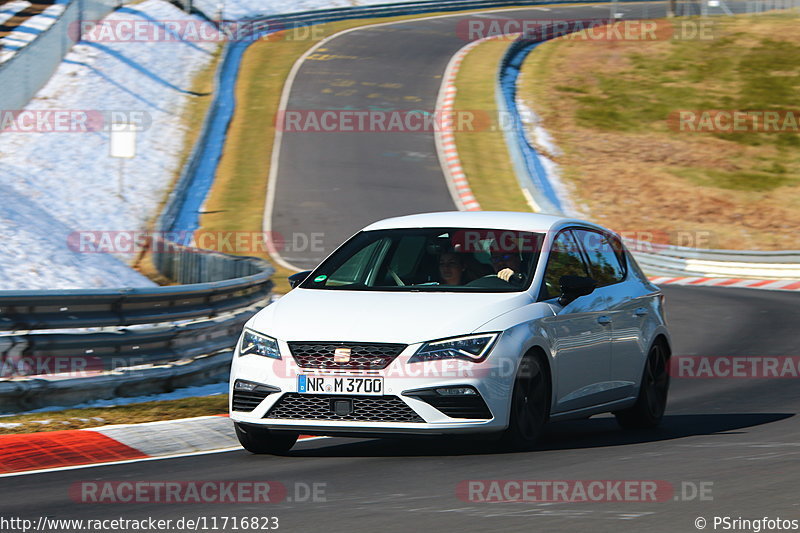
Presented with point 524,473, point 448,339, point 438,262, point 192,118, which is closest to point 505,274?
point 438,262

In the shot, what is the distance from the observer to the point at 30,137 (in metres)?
31.6

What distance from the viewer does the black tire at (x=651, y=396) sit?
9867 mm

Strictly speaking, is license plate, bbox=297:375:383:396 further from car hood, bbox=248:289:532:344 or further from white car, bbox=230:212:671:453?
car hood, bbox=248:289:532:344

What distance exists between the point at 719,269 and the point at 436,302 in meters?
19.6

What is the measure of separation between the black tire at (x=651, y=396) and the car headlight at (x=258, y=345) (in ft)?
10.1

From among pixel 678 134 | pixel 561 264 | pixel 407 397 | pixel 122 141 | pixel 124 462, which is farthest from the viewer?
pixel 678 134

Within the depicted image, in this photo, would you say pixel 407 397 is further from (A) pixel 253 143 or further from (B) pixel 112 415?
(A) pixel 253 143

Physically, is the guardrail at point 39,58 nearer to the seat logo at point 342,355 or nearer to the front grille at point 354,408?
the front grille at point 354,408

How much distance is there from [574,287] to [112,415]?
12.4 ft

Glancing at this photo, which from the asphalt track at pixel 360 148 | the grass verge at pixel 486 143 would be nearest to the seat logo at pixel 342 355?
the asphalt track at pixel 360 148

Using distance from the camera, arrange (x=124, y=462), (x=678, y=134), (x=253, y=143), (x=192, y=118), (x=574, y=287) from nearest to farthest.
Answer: (x=124, y=462) → (x=574, y=287) → (x=253, y=143) → (x=192, y=118) → (x=678, y=134)

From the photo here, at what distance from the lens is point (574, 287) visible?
859 cm

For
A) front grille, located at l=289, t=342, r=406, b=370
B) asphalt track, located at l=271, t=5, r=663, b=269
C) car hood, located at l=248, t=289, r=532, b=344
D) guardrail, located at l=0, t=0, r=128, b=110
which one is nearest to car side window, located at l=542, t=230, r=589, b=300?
car hood, located at l=248, t=289, r=532, b=344

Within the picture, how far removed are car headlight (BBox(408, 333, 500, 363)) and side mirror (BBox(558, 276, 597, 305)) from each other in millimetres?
934
